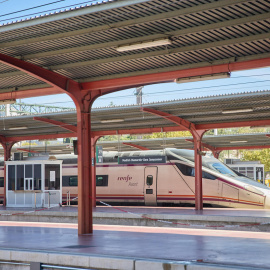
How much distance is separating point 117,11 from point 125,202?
17940 mm

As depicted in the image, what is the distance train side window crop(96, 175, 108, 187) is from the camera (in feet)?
92.2

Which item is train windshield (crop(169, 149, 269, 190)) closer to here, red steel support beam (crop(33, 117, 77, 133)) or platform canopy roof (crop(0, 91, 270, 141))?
platform canopy roof (crop(0, 91, 270, 141))

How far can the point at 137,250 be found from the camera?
11305mm

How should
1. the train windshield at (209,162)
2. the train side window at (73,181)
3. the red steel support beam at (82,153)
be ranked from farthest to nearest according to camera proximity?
the train side window at (73,181)
the train windshield at (209,162)
the red steel support beam at (82,153)

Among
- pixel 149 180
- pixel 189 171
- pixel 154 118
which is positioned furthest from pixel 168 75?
pixel 149 180

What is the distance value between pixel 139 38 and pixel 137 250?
4.89 metres

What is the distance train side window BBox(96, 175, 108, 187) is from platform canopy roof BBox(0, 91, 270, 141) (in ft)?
8.87

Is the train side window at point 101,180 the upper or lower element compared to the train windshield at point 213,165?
lower

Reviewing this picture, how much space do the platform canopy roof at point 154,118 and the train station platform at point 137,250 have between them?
18.8 feet

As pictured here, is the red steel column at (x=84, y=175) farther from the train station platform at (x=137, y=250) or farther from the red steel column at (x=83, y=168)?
the train station platform at (x=137, y=250)

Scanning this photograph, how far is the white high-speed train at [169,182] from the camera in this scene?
24.6m

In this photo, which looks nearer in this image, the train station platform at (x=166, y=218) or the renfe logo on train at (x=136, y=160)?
the train station platform at (x=166, y=218)

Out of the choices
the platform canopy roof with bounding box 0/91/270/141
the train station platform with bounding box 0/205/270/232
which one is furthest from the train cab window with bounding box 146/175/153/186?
the train station platform with bounding box 0/205/270/232

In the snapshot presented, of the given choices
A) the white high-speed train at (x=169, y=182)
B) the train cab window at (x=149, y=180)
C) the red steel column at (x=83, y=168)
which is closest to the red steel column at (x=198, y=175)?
the white high-speed train at (x=169, y=182)
